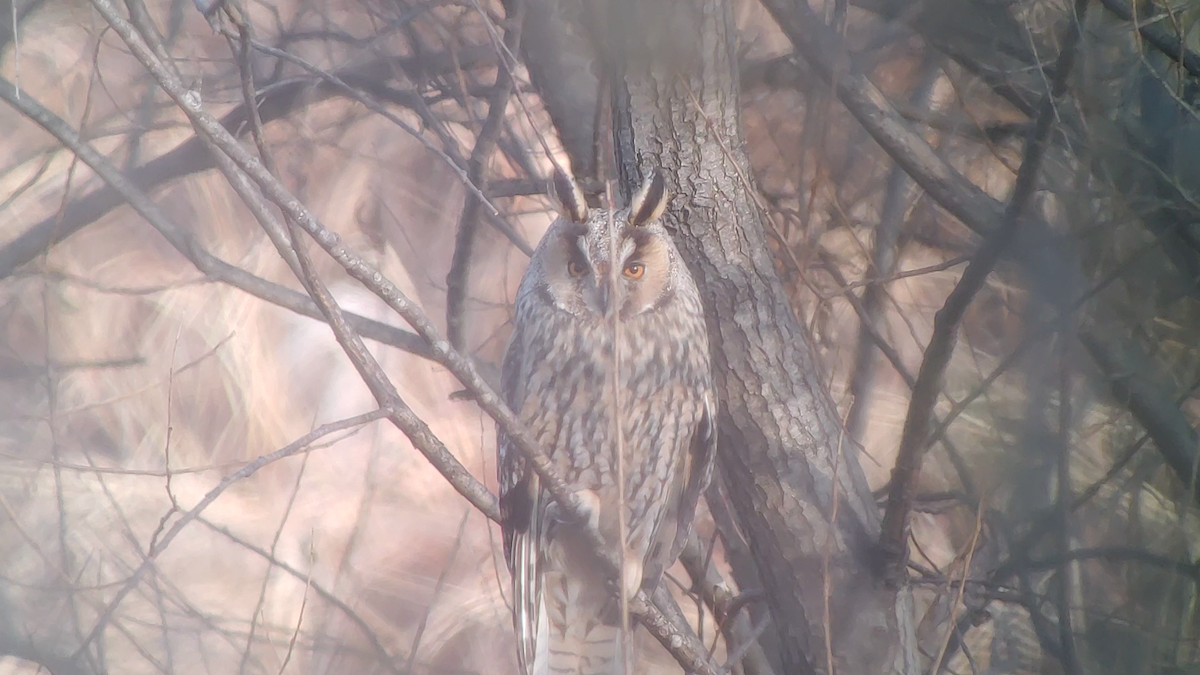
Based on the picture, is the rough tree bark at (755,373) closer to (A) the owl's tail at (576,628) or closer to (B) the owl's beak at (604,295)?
(B) the owl's beak at (604,295)

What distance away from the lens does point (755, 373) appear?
2.09 meters

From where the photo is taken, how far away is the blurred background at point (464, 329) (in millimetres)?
2025

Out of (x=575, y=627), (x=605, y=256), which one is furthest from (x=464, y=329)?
(x=575, y=627)

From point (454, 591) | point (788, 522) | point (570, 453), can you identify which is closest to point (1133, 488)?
point (788, 522)

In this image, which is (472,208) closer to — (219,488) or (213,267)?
(213,267)

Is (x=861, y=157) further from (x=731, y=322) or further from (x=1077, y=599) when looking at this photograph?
(x=1077, y=599)

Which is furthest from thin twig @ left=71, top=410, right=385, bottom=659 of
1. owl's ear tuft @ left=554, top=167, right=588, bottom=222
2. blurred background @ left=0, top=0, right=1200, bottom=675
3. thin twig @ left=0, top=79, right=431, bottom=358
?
owl's ear tuft @ left=554, top=167, right=588, bottom=222

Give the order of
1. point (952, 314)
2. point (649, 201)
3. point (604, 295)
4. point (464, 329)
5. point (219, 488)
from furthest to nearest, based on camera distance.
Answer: point (464, 329) < point (604, 295) < point (649, 201) < point (952, 314) < point (219, 488)

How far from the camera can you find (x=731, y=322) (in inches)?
84.1

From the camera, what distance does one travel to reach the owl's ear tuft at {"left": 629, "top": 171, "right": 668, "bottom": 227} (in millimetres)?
1987

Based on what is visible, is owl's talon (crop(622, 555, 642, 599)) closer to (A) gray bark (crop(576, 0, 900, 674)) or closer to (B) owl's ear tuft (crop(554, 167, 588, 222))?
(A) gray bark (crop(576, 0, 900, 674))

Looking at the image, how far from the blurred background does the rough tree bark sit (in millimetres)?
164

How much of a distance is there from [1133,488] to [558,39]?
176 cm

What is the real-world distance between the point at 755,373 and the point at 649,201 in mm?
440
